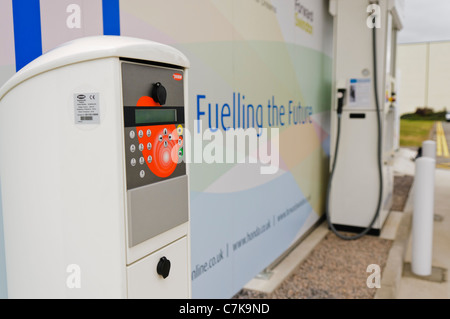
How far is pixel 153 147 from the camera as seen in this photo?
1274 millimetres

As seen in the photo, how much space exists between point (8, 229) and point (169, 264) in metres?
0.52

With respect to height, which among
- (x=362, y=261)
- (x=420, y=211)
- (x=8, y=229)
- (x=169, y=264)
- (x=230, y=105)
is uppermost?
(x=230, y=105)

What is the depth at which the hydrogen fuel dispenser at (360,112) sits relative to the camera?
416 centimetres

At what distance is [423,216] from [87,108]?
9.63ft

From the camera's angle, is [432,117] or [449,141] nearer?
[449,141]

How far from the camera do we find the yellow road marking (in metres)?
11.9

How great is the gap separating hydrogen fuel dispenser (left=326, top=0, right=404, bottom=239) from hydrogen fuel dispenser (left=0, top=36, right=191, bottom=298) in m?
3.22

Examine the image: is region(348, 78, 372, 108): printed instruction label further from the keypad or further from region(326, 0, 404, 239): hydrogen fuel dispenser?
the keypad

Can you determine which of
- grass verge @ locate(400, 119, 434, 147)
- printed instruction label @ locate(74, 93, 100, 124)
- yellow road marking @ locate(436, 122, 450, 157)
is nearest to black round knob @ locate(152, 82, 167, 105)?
printed instruction label @ locate(74, 93, 100, 124)

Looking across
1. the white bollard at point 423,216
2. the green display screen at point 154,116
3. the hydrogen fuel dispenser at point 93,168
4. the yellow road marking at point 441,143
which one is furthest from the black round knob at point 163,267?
the yellow road marking at point 441,143

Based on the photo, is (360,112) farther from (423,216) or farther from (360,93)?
(423,216)

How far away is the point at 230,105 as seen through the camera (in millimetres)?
2629

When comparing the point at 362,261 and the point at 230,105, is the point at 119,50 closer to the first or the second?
the point at 230,105
